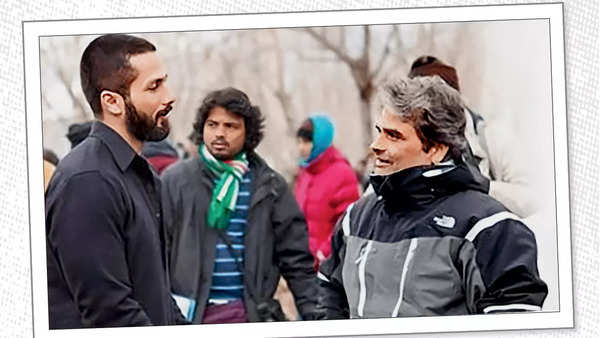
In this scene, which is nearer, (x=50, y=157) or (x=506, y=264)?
(x=506, y=264)

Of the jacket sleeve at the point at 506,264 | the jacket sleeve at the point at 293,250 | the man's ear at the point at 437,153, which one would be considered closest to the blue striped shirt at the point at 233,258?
the jacket sleeve at the point at 293,250

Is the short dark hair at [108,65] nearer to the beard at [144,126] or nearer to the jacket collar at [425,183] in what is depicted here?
the beard at [144,126]

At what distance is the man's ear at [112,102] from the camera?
305 centimetres

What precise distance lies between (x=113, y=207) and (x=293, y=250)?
23.9 inches

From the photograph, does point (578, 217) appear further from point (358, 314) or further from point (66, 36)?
point (66, 36)

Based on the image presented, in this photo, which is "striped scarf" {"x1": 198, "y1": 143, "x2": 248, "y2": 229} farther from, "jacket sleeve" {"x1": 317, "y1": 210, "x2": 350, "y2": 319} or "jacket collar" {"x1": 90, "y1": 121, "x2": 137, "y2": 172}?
"jacket sleeve" {"x1": 317, "y1": 210, "x2": 350, "y2": 319}

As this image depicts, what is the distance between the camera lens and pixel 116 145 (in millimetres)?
3016

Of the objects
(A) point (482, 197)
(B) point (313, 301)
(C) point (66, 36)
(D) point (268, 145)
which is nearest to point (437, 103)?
(A) point (482, 197)

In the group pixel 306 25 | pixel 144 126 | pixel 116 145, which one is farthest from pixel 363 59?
pixel 116 145

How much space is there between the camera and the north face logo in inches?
115

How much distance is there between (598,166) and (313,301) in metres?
1.04

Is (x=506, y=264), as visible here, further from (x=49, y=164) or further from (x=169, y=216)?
(x=49, y=164)

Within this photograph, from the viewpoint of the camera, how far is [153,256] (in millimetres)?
3029

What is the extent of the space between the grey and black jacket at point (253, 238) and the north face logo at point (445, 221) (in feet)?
1.53
